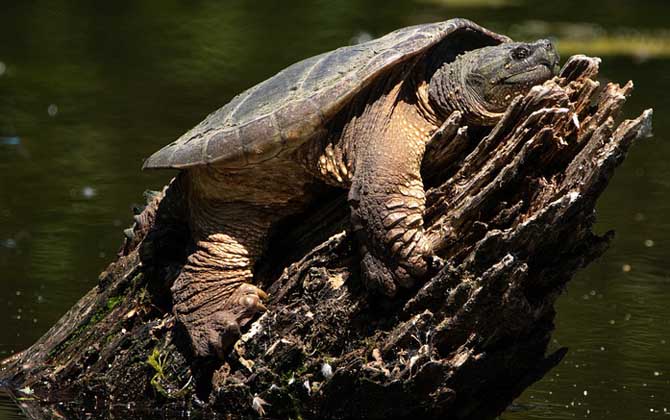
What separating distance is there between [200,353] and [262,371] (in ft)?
0.81

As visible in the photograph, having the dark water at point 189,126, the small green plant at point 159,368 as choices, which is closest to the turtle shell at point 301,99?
the small green plant at point 159,368

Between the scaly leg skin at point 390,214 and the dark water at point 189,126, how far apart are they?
107 cm

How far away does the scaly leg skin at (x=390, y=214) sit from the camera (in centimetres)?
396

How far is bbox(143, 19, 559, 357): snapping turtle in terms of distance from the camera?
13.1ft

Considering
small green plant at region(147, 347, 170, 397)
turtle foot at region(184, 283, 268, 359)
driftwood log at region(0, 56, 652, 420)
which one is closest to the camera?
driftwood log at region(0, 56, 652, 420)

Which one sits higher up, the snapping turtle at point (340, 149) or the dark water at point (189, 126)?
the snapping turtle at point (340, 149)

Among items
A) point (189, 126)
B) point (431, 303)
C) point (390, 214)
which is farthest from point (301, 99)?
point (189, 126)

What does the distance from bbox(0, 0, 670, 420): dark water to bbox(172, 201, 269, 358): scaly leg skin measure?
821 millimetres

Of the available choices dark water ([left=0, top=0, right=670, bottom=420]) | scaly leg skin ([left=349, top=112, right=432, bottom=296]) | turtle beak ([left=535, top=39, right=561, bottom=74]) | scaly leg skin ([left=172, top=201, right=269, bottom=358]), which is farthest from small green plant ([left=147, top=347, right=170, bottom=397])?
turtle beak ([left=535, top=39, right=561, bottom=74])

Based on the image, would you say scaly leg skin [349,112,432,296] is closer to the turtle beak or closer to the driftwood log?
the driftwood log

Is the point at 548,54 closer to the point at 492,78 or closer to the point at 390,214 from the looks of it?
the point at 492,78

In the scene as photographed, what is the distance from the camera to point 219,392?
172 inches

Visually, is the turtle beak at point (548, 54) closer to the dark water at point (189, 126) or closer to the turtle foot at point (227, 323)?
the turtle foot at point (227, 323)

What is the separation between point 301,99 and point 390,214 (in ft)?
1.75
